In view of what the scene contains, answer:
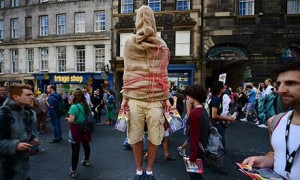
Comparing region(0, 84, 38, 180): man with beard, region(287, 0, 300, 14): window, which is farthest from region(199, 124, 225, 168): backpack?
region(287, 0, 300, 14): window

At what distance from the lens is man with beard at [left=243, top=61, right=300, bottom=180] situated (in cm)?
145

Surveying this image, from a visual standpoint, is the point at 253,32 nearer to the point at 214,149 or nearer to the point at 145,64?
the point at 214,149

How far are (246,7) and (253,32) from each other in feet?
7.01

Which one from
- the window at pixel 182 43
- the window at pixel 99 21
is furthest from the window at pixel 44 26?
the window at pixel 182 43

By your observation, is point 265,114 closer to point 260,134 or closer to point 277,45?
point 260,134

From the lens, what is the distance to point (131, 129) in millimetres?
2832

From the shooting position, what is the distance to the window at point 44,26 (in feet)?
82.1

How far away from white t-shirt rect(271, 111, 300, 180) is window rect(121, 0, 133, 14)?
20.6m

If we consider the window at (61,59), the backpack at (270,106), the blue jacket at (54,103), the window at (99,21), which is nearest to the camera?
the backpack at (270,106)

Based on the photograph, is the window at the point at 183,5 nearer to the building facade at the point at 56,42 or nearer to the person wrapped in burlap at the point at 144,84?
the building facade at the point at 56,42

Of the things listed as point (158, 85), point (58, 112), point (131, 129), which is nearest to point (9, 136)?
point (131, 129)

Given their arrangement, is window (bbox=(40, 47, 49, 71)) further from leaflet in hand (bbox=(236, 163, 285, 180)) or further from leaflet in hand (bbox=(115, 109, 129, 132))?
leaflet in hand (bbox=(236, 163, 285, 180))

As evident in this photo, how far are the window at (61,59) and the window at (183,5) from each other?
1252 cm

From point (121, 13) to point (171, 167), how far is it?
18.3 meters
